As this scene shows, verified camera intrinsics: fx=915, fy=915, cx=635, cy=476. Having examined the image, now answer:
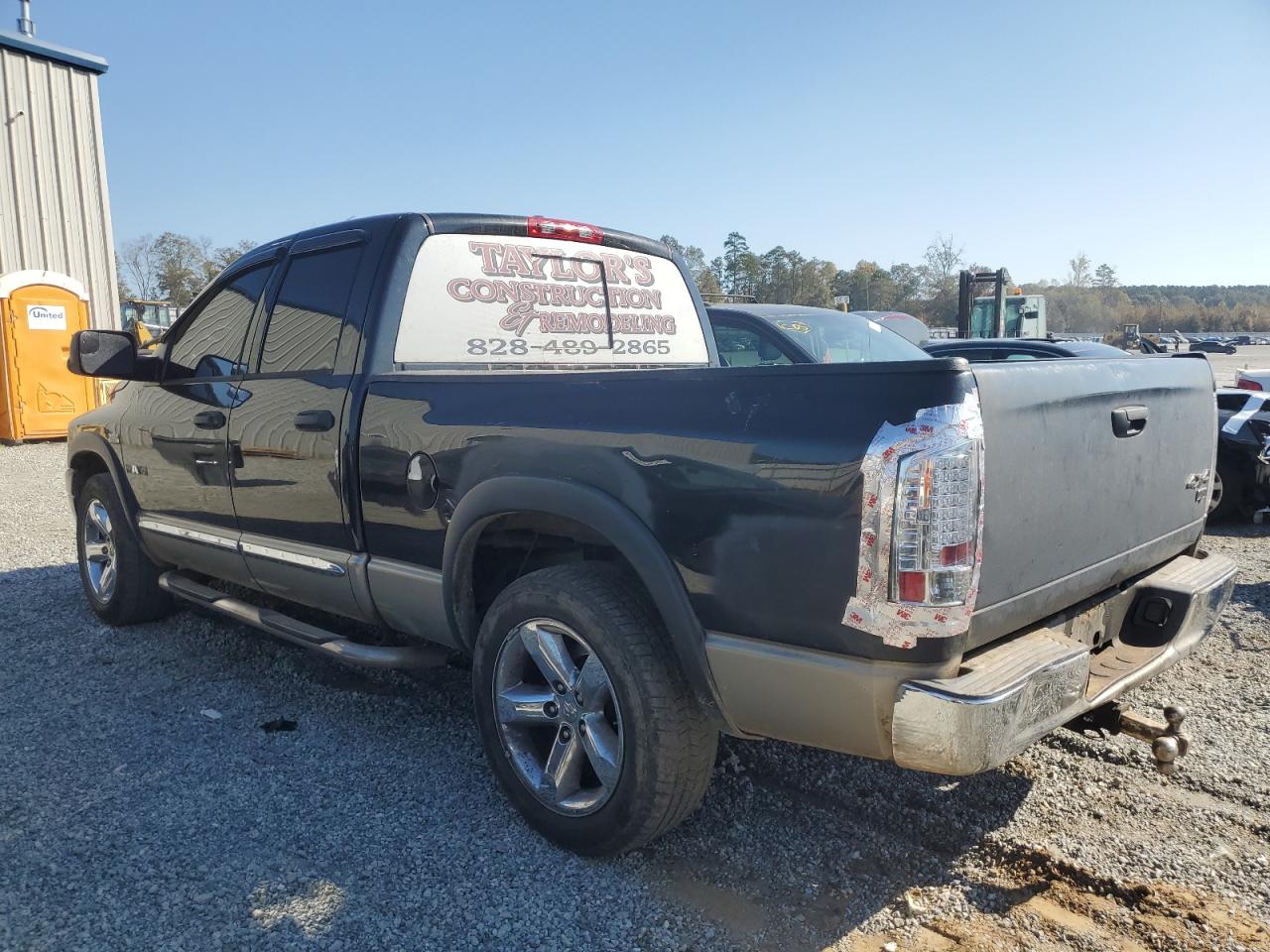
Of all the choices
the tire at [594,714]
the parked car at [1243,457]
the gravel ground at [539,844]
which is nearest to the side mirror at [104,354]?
the gravel ground at [539,844]

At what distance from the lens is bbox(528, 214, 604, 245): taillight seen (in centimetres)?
385

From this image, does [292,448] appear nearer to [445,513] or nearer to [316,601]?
[316,601]

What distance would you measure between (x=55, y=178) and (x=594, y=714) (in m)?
17.0

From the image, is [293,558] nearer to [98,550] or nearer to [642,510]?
[642,510]

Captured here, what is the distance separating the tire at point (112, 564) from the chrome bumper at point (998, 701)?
13.8ft

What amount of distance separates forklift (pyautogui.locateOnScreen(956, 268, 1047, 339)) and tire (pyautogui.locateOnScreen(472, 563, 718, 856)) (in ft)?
69.7

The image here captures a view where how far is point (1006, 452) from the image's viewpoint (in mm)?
2160

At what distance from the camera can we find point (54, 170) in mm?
15406

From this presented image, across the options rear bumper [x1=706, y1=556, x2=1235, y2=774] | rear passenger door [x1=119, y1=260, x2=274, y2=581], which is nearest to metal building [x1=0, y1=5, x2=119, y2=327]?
rear passenger door [x1=119, y1=260, x2=274, y2=581]

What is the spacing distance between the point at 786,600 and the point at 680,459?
0.46 meters

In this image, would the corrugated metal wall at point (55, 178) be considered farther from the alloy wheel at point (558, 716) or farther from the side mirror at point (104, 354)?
the alloy wheel at point (558, 716)

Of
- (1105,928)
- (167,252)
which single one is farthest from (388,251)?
→ (167,252)

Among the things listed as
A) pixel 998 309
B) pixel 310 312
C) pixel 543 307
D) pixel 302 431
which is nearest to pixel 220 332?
pixel 310 312

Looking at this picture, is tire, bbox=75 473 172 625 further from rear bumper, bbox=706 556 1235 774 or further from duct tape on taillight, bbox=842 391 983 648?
duct tape on taillight, bbox=842 391 983 648
